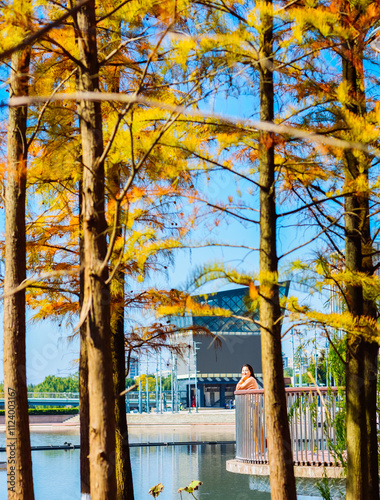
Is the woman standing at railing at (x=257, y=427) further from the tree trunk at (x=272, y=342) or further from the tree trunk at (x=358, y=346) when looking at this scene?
the tree trunk at (x=272, y=342)

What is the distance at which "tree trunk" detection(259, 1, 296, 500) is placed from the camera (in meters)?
6.04

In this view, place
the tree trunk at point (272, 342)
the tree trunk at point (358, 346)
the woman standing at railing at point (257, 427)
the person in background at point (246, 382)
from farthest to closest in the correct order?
the person in background at point (246, 382) → the woman standing at railing at point (257, 427) → the tree trunk at point (358, 346) → the tree trunk at point (272, 342)

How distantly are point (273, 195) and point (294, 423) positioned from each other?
4.65 m

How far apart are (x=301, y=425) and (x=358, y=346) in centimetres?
278

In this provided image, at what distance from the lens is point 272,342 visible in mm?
6156

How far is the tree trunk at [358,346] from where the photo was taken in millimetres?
7160

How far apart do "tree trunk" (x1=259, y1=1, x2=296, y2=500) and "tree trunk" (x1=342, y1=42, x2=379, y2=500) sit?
40.6 inches

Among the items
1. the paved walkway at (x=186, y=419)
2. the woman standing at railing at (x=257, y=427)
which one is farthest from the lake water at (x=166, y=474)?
the paved walkway at (x=186, y=419)

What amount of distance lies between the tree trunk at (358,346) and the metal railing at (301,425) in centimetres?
125

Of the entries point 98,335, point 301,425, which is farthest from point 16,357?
point 301,425

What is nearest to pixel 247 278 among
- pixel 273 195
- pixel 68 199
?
pixel 273 195

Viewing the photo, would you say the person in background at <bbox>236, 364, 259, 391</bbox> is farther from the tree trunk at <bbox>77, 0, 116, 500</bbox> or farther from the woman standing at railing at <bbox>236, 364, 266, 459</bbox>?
the tree trunk at <bbox>77, 0, 116, 500</bbox>

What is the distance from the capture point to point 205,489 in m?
12.2

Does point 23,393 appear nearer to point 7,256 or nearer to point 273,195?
point 7,256
